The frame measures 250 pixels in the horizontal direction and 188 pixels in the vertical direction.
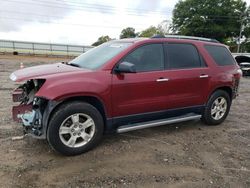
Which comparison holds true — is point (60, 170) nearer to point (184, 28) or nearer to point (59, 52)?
point (59, 52)

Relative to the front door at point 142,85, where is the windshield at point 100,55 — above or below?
above

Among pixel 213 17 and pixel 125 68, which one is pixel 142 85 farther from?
pixel 213 17

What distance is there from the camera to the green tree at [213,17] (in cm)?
5047

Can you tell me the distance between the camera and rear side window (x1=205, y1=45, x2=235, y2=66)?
5.45 m

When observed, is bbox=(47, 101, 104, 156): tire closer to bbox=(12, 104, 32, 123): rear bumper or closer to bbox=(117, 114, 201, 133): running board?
bbox=(117, 114, 201, 133): running board

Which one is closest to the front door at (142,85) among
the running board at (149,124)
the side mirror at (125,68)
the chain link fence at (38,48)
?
the side mirror at (125,68)

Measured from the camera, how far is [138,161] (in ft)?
12.4

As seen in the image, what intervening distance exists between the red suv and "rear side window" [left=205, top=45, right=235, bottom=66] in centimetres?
3

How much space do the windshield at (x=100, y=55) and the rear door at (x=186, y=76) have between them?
922 millimetres

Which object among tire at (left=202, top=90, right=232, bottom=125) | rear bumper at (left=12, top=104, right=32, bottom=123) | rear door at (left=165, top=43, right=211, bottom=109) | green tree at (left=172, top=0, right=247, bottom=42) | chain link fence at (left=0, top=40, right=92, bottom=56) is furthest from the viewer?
green tree at (left=172, top=0, right=247, bottom=42)

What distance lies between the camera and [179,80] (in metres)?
4.73

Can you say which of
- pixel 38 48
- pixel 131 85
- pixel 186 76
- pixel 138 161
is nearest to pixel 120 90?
pixel 131 85

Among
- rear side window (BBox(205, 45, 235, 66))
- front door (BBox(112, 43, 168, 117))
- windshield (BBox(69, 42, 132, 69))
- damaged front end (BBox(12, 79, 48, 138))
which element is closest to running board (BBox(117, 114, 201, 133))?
front door (BBox(112, 43, 168, 117))

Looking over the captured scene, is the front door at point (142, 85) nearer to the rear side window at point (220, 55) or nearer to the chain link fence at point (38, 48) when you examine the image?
the rear side window at point (220, 55)
